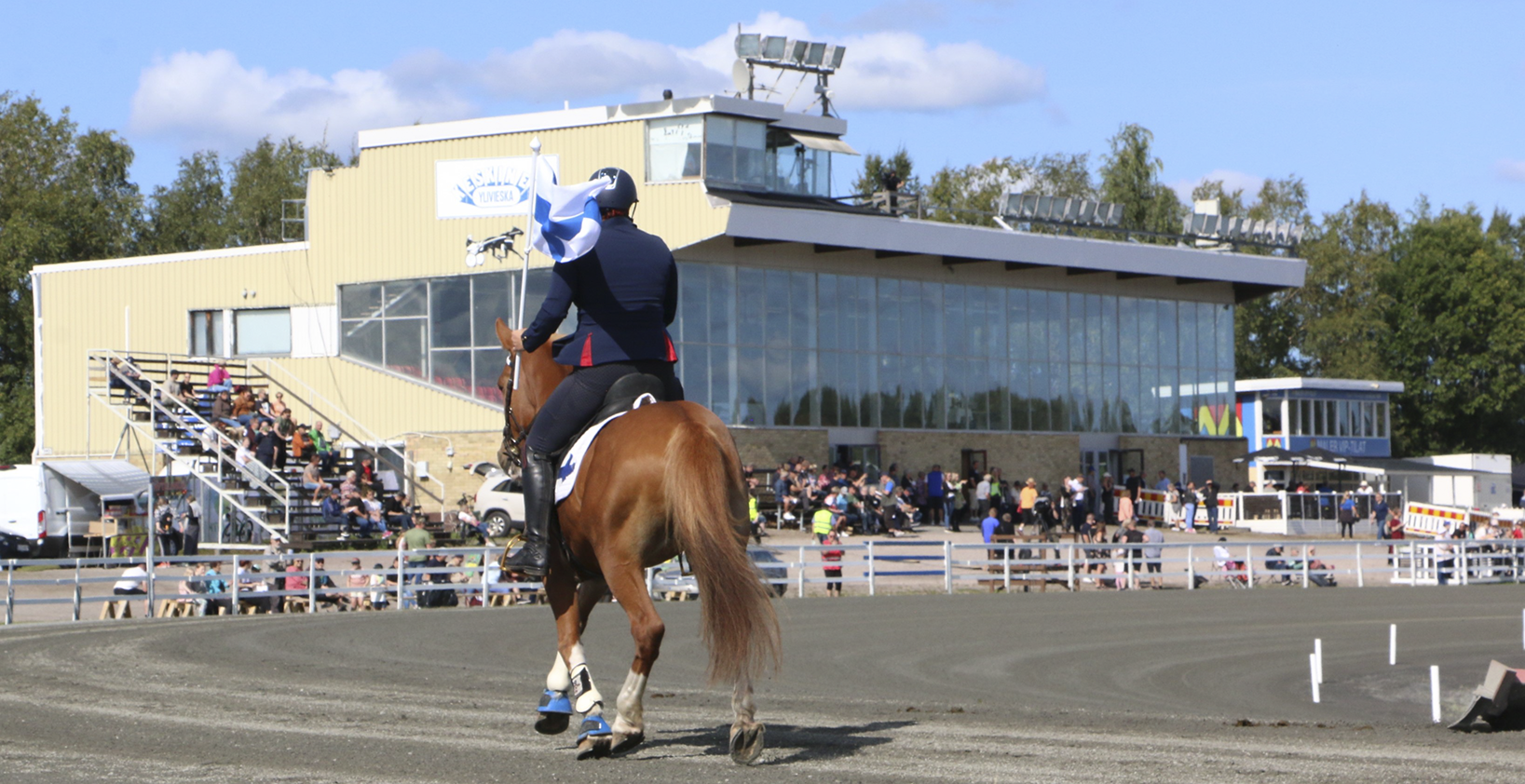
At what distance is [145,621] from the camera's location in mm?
23188

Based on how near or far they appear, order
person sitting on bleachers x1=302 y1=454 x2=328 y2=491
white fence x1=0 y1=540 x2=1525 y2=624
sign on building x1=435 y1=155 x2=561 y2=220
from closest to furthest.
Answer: white fence x1=0 y1=540 x2=1525 y2=624
person sitting on bleachers x1=302 y1=454 x2=328 y2=491
sign on building x1=435 y1=155 x2=561 y2=220

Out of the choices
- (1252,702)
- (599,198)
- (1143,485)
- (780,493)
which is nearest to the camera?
(599,198)

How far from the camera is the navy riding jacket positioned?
8.93m

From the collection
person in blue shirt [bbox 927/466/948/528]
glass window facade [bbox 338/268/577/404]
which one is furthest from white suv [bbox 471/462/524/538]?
person in blue shirt [bbox 927/466/948/528]

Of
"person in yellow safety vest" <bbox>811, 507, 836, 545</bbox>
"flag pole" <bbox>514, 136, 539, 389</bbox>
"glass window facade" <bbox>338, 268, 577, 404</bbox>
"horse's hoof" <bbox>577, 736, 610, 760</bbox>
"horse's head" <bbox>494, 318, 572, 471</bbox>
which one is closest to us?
"horse's hoof" <bbox>577, 736, 610, 760</bbox>

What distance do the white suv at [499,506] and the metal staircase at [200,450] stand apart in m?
4.65

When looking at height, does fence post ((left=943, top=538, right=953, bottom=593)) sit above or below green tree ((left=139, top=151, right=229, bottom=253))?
below

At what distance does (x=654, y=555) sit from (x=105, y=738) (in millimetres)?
2813

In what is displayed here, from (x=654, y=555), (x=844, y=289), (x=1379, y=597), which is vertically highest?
(x=844, y=289)

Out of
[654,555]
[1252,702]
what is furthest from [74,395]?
[654,555]

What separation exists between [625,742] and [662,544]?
916 millimetres

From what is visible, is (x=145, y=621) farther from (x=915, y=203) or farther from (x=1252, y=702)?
(x=915, y=203)

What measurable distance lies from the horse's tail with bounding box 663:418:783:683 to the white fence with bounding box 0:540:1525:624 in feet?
46.2

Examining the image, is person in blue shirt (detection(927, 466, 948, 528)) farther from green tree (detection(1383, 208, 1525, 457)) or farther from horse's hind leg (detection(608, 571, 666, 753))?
green tree (detection(1383, 208, 1525, 457))
